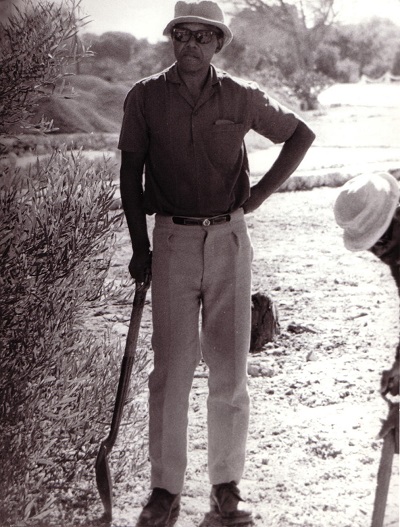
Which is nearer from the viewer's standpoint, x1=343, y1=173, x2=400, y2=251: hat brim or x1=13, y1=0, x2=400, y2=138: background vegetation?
x1=343, y1=173, x2=400, y2=251: hat brim

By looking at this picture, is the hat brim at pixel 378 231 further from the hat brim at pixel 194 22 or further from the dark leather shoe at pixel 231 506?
the dark leather shoe at pixel 231 506

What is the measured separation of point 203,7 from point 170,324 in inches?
45.8

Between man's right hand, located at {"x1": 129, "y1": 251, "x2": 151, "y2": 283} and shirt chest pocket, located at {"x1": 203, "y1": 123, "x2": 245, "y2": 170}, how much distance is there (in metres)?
0.45

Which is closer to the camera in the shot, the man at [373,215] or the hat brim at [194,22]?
the man at [373,215]

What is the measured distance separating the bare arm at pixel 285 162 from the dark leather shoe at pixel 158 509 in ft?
3.81

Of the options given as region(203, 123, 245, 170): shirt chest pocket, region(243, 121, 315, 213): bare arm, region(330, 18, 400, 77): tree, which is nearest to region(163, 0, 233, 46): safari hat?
region(203, 123, 245, 170): shirt chest pocket

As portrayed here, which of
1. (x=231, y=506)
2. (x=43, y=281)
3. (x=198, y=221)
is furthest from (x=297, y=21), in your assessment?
(x=231, y=506)

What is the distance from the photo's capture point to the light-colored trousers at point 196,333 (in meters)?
2.91

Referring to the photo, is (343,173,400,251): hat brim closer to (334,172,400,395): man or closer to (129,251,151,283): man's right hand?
(334,172,400,395): man

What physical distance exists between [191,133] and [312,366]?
5.30 ft

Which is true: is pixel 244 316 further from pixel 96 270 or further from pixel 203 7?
pixel 203 7

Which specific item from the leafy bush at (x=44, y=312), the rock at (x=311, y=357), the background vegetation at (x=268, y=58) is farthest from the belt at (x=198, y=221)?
the rock at (x=311, y=357)

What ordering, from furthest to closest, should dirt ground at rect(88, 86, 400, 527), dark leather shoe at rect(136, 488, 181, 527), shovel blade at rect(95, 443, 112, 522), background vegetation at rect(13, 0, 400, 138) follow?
background vegetation at rect(13, 0, 400, 138) < dirt ground at rect(88, 86, 400, 527) < shovel blade at rect(95, 443, 112, 522) < dark leather shoe at rect(136, 488, 181, 527)

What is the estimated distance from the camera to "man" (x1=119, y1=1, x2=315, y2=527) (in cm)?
285
